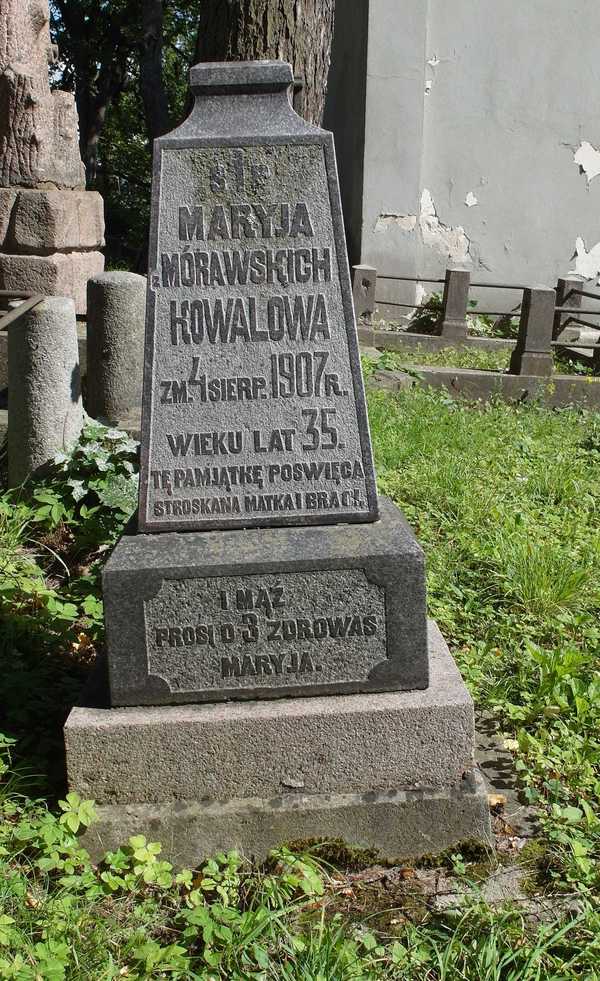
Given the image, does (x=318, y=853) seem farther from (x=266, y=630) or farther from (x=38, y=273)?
(x=38, y=273)

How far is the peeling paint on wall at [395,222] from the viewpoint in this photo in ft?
40.4

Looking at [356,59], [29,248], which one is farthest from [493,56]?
[29,248]

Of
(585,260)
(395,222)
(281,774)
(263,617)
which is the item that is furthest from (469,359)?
(281,774)

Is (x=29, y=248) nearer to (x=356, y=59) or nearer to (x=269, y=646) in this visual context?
(x=269, y=646)

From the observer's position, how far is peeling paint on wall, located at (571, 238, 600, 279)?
12.9m

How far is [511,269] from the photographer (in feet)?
42.3

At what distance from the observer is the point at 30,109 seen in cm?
684

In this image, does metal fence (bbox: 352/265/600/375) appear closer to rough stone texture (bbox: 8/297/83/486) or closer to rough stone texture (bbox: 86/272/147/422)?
rough stone texture (bbox: 86/272/147/422)

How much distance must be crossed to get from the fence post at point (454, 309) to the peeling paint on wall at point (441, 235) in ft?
5.19

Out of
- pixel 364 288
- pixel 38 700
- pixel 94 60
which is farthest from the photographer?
pixel 94 60

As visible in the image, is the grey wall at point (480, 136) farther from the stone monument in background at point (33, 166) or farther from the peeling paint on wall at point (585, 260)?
the stone monument in background at point (33, 166)

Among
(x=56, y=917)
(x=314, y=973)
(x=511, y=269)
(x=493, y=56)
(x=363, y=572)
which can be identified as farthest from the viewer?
(x=511, y=269)

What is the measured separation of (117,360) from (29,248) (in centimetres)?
227

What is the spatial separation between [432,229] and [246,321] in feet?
35.1
